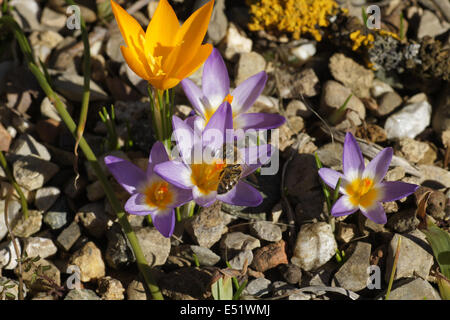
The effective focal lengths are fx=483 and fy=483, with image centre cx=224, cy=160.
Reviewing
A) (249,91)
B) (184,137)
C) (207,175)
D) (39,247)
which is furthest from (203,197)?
(39,247)

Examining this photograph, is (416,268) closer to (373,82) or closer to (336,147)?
(336,147)

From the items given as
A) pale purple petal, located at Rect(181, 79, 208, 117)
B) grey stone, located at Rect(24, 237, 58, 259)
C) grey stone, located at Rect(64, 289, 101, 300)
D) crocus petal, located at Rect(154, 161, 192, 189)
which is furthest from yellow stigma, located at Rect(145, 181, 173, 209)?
grey stone, located at Rect(24, 237, 58, 259)

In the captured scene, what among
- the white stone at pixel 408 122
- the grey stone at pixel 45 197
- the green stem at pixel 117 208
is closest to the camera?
the green stem at pixel 117 208

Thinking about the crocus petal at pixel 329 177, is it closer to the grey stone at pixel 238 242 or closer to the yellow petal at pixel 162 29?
the grey stone at pixel 238 242

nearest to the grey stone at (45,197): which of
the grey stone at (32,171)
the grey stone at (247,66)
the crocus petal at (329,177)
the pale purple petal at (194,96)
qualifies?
the grey stone at (32,171)

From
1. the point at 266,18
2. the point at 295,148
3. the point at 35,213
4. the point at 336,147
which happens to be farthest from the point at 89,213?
the point at 266,18

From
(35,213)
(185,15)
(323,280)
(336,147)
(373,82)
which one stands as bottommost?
(323,280)

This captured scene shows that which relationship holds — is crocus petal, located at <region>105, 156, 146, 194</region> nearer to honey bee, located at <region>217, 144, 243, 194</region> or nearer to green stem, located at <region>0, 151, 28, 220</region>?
honey bee, located at <region>217, 144, 243, 194</region>
